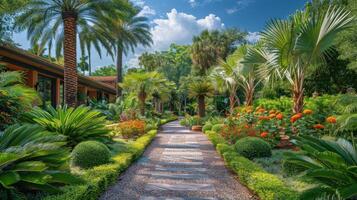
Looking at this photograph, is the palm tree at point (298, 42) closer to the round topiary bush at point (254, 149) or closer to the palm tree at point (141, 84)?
the round topiary bush at point (254, 149)

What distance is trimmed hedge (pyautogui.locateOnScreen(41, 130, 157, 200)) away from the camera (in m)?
4.21

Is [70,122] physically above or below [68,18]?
below

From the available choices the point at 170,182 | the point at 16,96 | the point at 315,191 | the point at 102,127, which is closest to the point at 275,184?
the point at 315,191

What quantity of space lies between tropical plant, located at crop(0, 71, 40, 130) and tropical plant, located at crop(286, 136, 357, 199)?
20.0 feet

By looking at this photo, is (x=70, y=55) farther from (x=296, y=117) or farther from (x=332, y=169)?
(x=332, y=169)

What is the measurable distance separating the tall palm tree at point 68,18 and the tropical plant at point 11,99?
632 centimetres

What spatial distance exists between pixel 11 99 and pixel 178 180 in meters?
4.30

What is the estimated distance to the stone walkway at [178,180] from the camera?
5398mm

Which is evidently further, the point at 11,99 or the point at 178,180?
the point at 11,99

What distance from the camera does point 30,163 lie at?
3.96 meters

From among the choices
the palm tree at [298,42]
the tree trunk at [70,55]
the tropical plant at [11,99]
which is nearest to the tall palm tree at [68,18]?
the tree trunk at [70,55]

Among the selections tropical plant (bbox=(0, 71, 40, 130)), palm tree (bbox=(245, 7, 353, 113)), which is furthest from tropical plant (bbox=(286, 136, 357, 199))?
tropical plant (bbox=(0, 71, 40, 130))

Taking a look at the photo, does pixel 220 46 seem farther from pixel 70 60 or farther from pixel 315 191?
pixel 315 191

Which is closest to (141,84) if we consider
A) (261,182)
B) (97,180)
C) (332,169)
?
(97,180)
